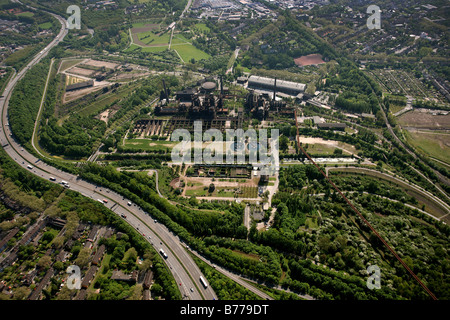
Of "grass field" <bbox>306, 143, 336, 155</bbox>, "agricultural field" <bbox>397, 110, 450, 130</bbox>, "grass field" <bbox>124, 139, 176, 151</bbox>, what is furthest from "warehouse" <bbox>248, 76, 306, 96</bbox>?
"grass field" <bbox>124, 139, 176, 151</bbox>

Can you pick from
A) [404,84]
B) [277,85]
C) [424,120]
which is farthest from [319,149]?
[404,84]

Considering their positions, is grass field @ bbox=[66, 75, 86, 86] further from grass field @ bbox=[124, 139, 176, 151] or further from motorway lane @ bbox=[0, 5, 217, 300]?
grass field @ bbox=[124, 139, 176, 151]

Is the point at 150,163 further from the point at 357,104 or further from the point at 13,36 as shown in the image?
the point at 13,36

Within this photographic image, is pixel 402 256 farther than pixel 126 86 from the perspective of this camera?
No

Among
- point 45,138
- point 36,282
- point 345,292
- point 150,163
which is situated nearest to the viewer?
point 345,292

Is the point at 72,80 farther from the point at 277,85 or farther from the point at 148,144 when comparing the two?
the point at 277,85

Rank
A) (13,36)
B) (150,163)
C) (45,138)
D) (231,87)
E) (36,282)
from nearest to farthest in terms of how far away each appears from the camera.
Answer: (36,282) → (150,163) → (45,138) → (231,87) → (13,36)

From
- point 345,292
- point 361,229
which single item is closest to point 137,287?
point 345,292
